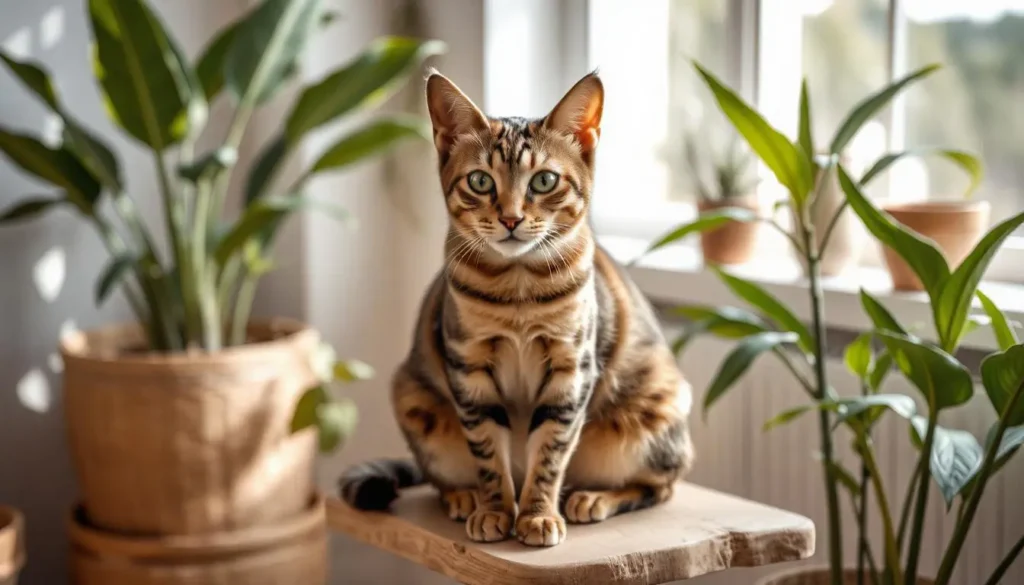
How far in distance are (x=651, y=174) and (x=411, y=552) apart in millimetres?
1367

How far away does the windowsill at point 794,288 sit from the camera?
1.86 m

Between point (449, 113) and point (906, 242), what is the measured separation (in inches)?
22.2

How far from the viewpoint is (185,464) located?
89.1 inches

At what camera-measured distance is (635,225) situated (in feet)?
8.63

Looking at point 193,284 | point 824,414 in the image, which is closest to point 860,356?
point 824,414

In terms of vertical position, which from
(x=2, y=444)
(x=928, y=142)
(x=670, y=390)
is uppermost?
(x=928, y=142)

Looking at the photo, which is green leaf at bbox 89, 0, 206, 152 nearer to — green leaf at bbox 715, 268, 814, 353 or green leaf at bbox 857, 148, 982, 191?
green leaf at bbox 715, 268, 814, 353

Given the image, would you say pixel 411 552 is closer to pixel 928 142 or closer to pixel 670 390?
pixel 670 390

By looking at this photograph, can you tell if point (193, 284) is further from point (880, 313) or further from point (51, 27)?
point (880, 313)

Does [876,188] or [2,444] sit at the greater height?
[876,188]

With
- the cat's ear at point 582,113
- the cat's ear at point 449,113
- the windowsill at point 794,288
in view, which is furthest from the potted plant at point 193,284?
the cat's ear at point 582,113

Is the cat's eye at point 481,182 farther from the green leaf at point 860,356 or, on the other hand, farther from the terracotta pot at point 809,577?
the terracotta pot at point 809,577

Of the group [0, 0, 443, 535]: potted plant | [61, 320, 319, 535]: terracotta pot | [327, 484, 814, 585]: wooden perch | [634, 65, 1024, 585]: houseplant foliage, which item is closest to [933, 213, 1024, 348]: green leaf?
[634, 65, 1024, 585]: houseplant foliage

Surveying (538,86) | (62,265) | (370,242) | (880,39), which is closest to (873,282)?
(880,39)
